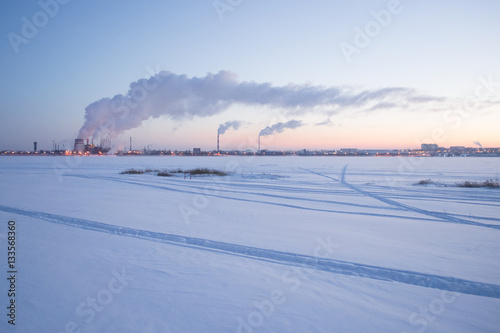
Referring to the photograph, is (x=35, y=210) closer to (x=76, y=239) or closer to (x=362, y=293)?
(x=76, y=239)

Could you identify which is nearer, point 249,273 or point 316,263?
point 249,273

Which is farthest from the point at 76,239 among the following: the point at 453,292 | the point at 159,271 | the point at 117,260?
the point at 453,292

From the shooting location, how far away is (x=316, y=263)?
507 centimetres

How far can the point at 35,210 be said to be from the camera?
8.98 meters

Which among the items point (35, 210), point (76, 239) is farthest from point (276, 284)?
point (35, 210)

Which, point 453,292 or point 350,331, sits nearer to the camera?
point 350,331

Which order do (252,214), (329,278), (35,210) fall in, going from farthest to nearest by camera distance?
(252,214) → (35,210) → (329,278)

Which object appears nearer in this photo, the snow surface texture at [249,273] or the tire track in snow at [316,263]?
the snow surface texture at [249,273]

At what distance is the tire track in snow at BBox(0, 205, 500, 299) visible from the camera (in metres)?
4.29

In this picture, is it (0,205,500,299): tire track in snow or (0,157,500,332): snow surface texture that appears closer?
(0,157,500,332): snow surface texture

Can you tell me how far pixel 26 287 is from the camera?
395 cm

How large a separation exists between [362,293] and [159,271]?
3.19 m

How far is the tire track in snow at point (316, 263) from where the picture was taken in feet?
14.1

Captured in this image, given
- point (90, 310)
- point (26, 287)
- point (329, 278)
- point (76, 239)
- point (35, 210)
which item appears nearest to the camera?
point (90, 310)
